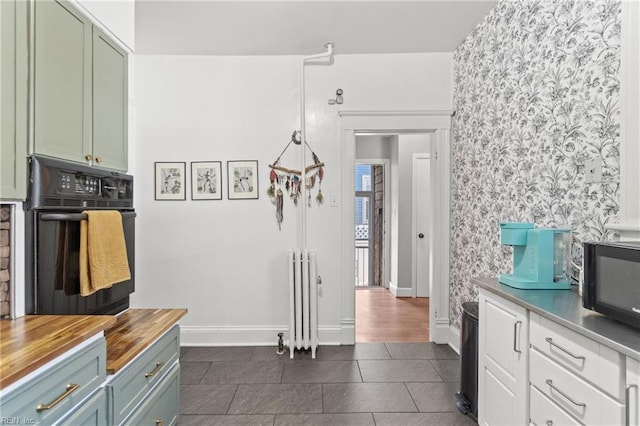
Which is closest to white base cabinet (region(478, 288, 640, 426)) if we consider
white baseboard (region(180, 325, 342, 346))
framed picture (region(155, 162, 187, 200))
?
white baseboard (region(180, 325, 342, 346))

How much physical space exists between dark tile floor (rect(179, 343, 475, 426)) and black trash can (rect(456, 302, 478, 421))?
0.22 ft

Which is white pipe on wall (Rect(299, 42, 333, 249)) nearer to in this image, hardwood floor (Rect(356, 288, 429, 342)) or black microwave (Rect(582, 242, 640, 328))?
hardwood floor (Rect(356, 288, 429, 342))

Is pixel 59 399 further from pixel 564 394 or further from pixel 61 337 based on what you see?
pixel 564 394

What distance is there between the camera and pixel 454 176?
3334 mm

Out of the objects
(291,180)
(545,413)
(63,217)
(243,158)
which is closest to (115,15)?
(63,217)

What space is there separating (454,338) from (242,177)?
96.3 inches

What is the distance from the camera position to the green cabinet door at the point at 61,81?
1373 mm

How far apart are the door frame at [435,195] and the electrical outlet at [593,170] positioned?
1.68 m

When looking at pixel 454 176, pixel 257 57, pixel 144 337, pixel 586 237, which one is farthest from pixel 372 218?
pixel 144 337

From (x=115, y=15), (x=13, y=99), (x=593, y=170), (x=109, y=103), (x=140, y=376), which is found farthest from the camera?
(x=115, y=15)

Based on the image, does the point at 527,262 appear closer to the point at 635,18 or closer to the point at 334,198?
the point at 635,18

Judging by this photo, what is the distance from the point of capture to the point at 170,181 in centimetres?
338

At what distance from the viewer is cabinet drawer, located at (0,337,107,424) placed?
37.2 inches

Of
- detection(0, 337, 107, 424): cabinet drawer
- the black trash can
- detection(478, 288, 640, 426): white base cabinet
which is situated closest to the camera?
detection(0, 337, 107, 424): cabinet drawer
